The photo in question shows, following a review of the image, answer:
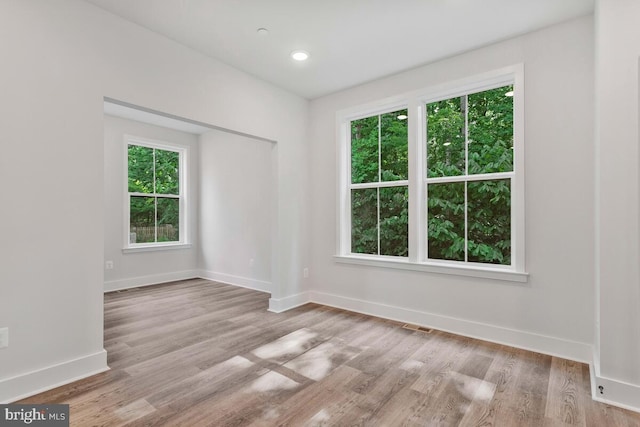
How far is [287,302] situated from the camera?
13.5 ft

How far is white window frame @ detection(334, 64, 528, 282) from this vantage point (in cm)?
290

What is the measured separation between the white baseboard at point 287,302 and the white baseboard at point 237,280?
880 mm

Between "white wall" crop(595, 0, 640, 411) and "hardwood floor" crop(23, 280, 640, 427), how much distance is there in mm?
279

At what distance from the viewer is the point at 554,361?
263 centimetres

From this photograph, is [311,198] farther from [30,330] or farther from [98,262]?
[30,330]

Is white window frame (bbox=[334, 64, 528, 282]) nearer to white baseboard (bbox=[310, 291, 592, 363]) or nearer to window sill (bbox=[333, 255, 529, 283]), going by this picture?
window sill (bbox=[333, 255, 529, 283])

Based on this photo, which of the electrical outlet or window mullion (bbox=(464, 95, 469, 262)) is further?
window mullion (bbox=(464, 95, 469, 262))

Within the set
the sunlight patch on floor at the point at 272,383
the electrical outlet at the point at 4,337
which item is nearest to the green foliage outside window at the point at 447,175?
the sunlight patch on floor at the point at 272,383

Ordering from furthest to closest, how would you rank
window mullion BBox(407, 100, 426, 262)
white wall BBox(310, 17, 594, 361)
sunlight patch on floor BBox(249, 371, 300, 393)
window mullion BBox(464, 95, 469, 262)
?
window mullion BBox(407, 100, 426, 262) → window mullion BBox(464, 95, 469, 262) → white wall BBox(310, 17, 594, 361) → sunlight patch on floor BBox(249, 371, 300, 393)

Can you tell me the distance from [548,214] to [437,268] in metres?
1.09

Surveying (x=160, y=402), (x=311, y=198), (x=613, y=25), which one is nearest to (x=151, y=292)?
(x=311, y=198)

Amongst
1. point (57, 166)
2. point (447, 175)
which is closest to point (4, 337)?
point (57, 166)

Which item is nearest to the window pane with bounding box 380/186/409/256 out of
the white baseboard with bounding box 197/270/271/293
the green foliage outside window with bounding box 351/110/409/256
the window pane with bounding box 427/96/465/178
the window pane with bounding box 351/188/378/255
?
the green foliage outside window with bounding box 351/110/409/256

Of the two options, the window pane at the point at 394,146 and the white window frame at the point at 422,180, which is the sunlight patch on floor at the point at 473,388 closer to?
the white window frame at the point at 422,180
